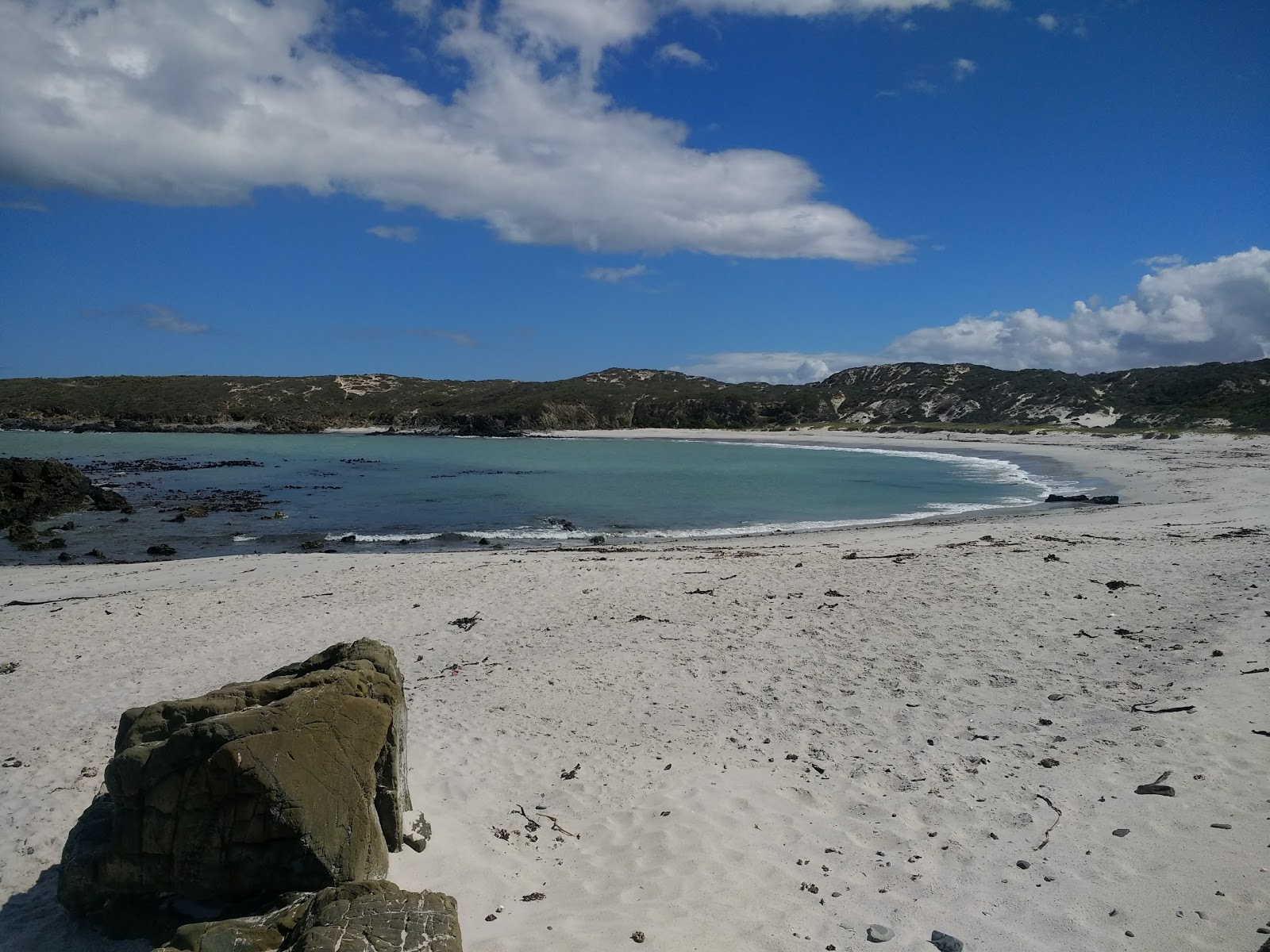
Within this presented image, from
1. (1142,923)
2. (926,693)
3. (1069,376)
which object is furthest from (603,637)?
(1069,376)

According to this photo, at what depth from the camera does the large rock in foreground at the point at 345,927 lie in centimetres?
344

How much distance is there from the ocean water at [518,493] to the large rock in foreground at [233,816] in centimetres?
1707

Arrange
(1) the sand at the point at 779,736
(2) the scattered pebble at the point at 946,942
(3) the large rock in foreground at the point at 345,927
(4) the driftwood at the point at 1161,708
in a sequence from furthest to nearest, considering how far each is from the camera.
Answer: (4) the driftwood at the point at 1161,708 < (1) the sand at the point at 779,736 < (2) the scattered pebble at the point at 946,942 < (3) the large rock in foreground at the point at 345,927

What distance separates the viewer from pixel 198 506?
29.0 m

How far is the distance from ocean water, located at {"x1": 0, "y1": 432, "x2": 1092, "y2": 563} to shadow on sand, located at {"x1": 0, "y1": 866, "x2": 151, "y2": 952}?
16.6 m

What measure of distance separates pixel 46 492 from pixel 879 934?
33.8 metres

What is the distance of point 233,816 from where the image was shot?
3990 millimetres

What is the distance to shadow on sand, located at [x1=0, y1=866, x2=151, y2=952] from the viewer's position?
4.14 meters

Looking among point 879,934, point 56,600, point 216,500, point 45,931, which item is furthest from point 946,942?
point 216,500

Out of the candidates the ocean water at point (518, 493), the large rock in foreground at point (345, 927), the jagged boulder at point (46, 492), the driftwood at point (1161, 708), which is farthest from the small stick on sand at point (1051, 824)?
the jagged boulder at point (46, 492)

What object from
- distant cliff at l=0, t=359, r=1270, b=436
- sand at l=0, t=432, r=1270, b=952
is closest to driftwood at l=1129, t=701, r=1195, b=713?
sand at l=0, t=432, r=1270, b=952

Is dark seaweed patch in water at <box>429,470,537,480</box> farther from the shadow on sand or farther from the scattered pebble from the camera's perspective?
the scattered pebble

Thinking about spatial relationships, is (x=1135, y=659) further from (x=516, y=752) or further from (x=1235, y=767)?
(x=516, y=752)

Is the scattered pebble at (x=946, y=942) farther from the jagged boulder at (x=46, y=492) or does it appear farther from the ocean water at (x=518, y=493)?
the jagged boulder at (x=46, y=492)
